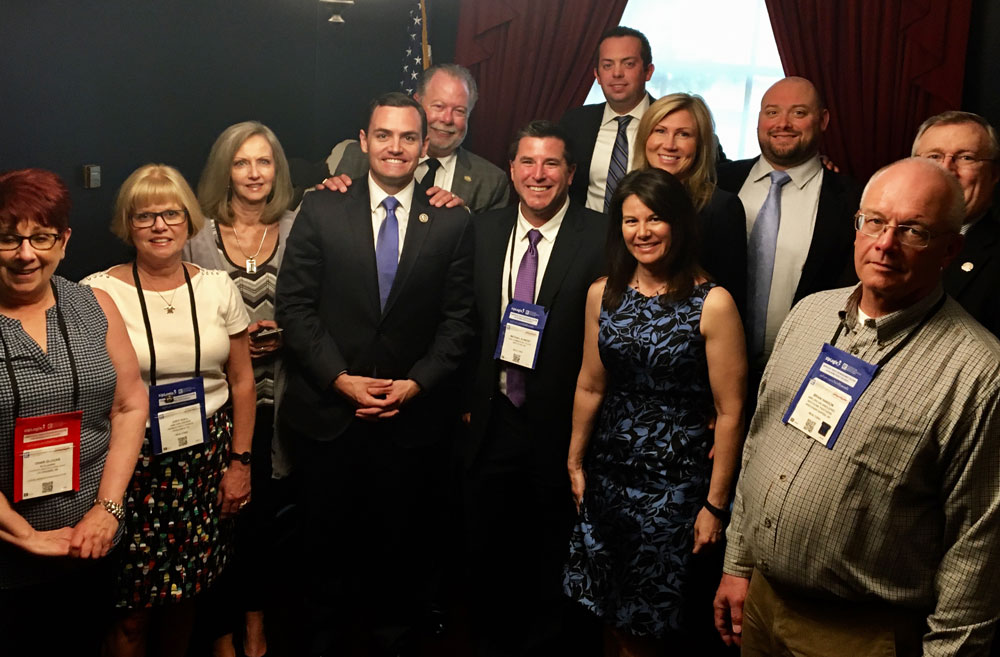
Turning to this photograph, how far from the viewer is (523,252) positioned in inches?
115

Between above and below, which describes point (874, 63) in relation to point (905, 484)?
above

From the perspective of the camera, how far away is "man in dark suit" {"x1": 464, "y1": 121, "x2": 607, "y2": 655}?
2820mm

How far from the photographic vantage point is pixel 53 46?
10.1 feet

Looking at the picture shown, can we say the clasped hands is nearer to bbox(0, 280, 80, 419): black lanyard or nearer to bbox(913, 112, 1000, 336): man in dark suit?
bbox(0, 280, 80, 419): black lanyard

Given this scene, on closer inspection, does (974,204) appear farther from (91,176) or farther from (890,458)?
(91,176)

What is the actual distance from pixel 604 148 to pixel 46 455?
253 centimetres

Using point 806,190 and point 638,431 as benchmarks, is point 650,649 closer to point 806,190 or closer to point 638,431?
point 638,431

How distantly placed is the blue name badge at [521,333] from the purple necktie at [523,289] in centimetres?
4

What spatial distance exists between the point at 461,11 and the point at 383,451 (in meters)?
2.80

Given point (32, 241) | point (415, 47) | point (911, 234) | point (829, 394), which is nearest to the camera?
point (911, 234)

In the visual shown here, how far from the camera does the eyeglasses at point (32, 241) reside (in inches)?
79.8

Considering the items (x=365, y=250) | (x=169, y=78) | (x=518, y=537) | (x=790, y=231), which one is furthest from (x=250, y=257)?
(x=790, y=231)

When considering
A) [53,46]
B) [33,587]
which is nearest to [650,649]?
[33,587]

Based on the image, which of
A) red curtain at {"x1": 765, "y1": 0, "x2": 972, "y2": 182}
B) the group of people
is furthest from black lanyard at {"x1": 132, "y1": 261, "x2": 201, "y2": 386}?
red curtain at {"x1": 765, "y1": 0, "x2": 972, "y2": 182}
